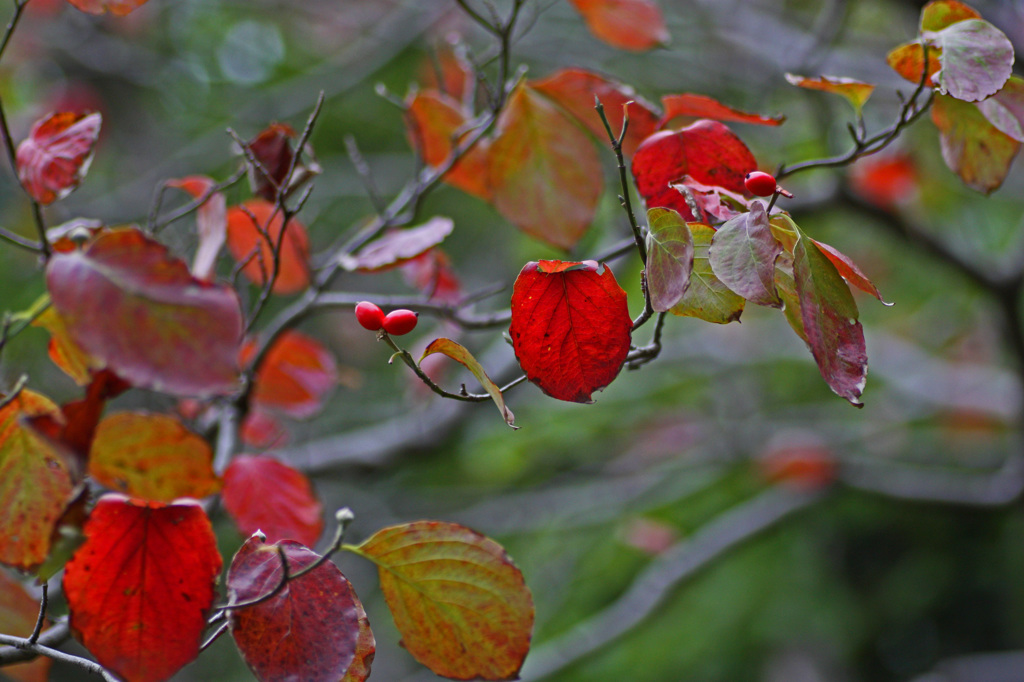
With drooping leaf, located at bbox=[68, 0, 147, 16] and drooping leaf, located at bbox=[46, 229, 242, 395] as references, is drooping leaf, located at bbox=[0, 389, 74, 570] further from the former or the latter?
drooping leaf, located at bbox=[68, 0, 147, 16]

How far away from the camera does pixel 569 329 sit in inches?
21.2

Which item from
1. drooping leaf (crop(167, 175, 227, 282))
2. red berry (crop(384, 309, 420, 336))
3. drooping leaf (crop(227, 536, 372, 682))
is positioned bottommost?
drooping leaf (crop(227, 536, 372, 682))

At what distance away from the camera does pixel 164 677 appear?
50cm

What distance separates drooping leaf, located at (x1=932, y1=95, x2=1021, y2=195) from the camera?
65 centimetres

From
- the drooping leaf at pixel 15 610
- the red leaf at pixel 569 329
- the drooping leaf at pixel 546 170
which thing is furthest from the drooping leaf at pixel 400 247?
the drooping leaf at pixel 15 610

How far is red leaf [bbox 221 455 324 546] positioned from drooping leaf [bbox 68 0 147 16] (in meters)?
0.50

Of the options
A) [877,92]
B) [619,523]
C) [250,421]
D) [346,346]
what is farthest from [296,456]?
[346,346]

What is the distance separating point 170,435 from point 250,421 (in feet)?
2.44

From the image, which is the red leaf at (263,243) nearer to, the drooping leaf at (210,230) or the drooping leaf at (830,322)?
the drooping leaf at (210,230)

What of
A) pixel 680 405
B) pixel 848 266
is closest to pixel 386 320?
pixel 848 266

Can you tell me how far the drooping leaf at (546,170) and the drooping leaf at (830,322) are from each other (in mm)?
349

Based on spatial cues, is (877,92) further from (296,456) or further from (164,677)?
(164,677)

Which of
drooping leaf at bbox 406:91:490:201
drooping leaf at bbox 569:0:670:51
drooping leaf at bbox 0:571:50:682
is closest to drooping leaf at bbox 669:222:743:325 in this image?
drooping leaf at bbox 406:91:490:201

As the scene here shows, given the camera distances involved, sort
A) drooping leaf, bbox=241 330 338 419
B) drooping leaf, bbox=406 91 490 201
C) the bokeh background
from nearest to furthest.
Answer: drooping leaf, bbox=406 91 490 201 → drooping leaf, bbox=241 330 338 419 → the bokeh background
